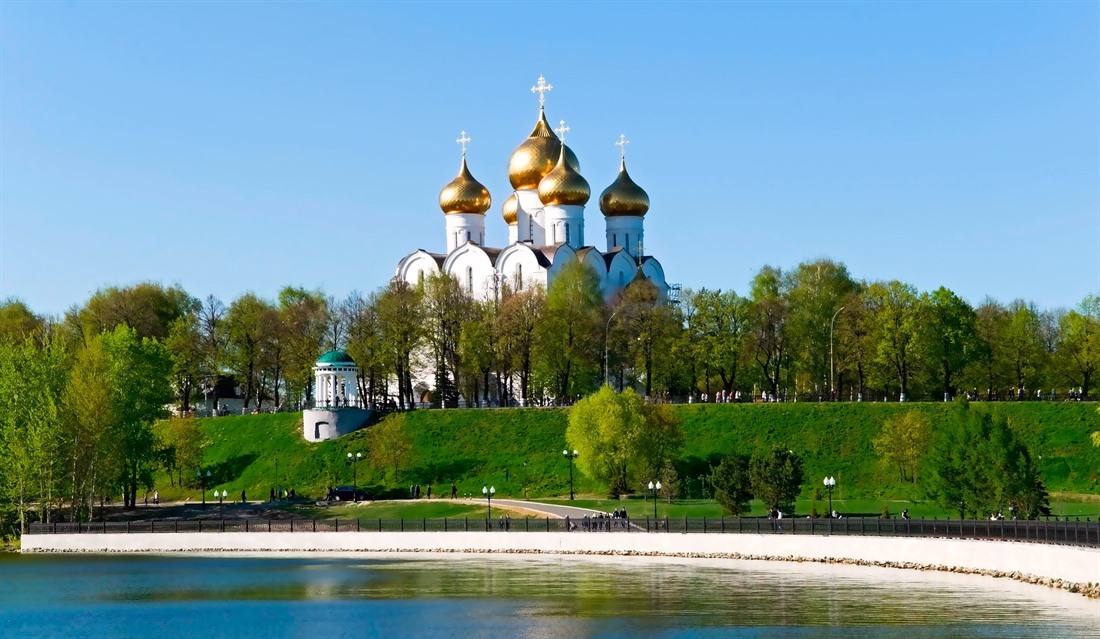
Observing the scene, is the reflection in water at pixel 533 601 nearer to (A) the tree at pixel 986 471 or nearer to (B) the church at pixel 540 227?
(A) the tree at pixel 986 471

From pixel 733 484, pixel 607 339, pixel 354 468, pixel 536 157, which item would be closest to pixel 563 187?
pixel 536 157

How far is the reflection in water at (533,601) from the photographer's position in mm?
33969

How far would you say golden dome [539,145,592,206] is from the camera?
3787 inches

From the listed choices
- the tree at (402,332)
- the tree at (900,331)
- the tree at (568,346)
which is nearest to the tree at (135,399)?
the tree at (402,332)

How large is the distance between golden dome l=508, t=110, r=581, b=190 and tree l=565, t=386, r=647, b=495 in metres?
31.2

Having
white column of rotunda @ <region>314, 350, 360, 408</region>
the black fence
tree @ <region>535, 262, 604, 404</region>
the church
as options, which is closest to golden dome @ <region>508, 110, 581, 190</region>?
the church

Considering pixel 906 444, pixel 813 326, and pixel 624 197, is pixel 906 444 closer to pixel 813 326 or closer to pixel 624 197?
pixel 813 326

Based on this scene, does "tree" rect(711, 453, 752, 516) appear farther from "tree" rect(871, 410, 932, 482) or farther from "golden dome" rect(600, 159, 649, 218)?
"golden dome" rect(600, 159, 649, 218)

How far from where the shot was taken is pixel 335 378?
278 feet

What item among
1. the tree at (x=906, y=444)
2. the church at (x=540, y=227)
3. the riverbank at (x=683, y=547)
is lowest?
the riverbank at (x=683, y=547)

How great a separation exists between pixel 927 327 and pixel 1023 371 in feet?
31.4

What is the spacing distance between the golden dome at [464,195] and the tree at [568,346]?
14.0 metres

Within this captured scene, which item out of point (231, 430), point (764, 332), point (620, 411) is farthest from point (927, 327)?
point (231, 430)

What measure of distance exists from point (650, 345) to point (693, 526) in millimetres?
34599
